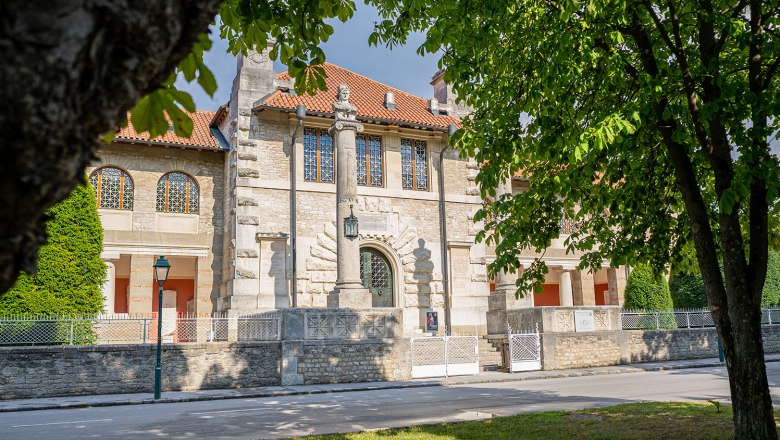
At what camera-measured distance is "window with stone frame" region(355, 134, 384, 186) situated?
2359 cm

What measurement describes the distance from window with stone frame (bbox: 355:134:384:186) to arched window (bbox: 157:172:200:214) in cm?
617

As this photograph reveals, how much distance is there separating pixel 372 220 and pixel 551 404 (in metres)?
12.0

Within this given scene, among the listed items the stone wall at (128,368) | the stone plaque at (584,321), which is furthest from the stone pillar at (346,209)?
the stone plaque at (584,321)


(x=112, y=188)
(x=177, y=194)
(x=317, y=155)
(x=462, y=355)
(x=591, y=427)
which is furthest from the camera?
(x=317, y=155)

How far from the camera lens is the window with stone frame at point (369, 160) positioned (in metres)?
23.6

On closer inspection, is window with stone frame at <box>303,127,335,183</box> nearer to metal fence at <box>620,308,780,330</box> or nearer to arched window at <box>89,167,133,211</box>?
arched window at <box>89,167,133,211</box>

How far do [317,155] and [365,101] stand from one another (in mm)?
3531

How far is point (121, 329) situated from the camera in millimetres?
16484

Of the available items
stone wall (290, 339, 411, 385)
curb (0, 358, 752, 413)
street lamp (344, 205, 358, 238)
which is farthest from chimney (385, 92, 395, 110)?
curb (0, 358, 752, 413)

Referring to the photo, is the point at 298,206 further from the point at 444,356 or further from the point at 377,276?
the point at 444,356

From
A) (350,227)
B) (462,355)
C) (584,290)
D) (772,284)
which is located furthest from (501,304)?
(772,284)

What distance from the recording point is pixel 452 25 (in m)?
8.62

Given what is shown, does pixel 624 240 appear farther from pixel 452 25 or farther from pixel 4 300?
pixel 4 300

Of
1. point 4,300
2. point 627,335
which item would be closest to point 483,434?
point 4,300
